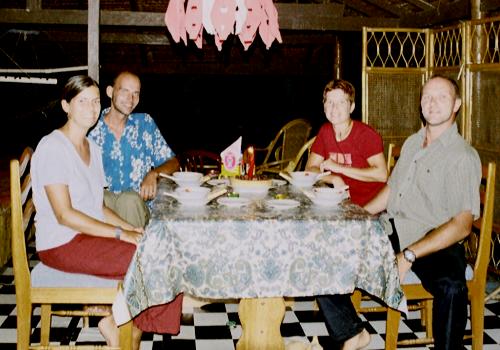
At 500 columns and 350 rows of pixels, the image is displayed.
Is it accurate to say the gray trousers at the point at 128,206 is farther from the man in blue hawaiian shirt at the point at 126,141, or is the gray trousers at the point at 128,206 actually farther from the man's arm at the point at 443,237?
the man's arm at the point at 443,237

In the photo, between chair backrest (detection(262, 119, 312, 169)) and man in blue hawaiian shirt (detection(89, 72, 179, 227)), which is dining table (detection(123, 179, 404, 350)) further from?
chair backrest (detection(262, 119, 312, 169))

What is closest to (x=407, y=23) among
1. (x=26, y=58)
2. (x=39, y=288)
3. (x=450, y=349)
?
(x=450, y=349)

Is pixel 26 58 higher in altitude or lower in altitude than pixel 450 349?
higher

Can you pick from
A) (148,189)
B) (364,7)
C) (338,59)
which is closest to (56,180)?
(148,189)

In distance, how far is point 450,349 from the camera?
2.43 metres

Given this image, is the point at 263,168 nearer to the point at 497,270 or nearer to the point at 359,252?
the point at 497,270

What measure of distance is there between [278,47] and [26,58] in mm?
4314

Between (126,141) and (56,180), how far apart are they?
1.23 metres

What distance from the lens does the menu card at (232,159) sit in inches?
121

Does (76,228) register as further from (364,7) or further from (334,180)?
(364,7)

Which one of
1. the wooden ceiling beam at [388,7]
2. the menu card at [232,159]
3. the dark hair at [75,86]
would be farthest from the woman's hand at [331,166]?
the wooden ceiling beam at [388,7]

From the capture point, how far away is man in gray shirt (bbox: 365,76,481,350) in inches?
97.0

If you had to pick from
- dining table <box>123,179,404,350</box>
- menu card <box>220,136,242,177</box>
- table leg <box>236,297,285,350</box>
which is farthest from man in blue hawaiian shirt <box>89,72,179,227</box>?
dining table <box>123,179,404,350</box>

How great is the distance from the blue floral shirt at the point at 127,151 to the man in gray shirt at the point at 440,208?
1646 mm
